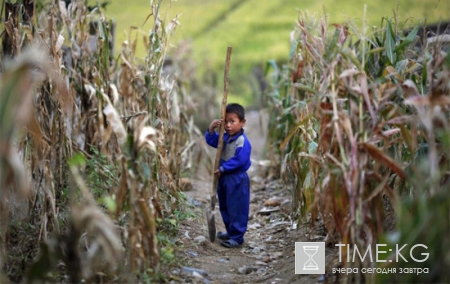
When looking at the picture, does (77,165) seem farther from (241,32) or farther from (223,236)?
(241,32)

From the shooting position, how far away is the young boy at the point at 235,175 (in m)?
3.94

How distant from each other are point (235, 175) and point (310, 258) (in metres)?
0.91

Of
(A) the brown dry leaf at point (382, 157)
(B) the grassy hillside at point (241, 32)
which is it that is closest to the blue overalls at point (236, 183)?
(A) the brown dry leaf at point (382, 157)

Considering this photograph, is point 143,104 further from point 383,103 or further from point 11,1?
point 383,103

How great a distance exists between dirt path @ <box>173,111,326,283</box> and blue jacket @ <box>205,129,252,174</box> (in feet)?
1.72

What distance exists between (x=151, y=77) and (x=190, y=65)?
6626mm

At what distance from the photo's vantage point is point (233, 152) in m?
4.04

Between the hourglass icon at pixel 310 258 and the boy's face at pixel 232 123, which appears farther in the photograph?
the boy's face at pixel 232 123

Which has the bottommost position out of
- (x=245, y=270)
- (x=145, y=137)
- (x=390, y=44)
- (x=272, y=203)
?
(x=245, y=270)

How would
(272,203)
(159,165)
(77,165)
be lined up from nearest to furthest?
(77,165), (159,165), (272,203)

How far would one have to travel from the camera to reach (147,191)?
290 centimetres

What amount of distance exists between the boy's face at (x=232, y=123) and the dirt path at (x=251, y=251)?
30.4 inches

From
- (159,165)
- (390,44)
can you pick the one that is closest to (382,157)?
(390,44)

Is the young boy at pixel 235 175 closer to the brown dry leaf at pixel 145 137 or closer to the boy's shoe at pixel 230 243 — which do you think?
the boy's shoe at pixel 230 243
